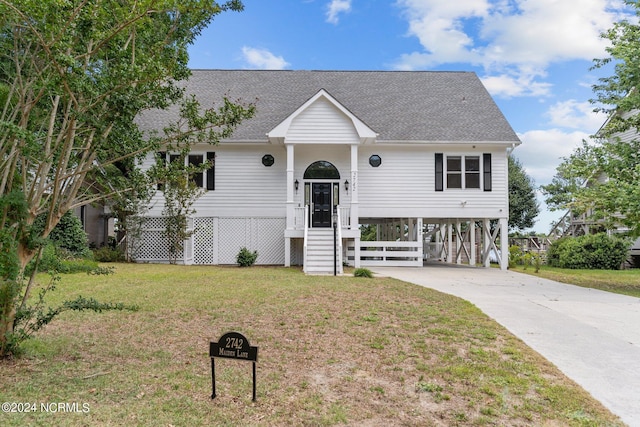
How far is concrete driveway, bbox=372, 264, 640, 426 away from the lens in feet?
13.7

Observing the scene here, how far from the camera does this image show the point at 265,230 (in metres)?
16.9

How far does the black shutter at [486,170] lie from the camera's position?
55.5ft

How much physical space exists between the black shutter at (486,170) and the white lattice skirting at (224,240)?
8078 millimetres

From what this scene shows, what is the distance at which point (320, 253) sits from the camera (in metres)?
14.1

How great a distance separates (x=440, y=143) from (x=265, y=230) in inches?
298

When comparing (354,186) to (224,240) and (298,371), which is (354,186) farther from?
(298,371)

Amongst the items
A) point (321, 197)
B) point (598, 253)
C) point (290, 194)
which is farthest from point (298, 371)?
point (598, 253)

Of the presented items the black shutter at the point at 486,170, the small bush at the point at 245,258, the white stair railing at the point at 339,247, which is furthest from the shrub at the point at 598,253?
the small bush at the point at 245,258

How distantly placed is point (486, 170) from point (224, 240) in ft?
35.1

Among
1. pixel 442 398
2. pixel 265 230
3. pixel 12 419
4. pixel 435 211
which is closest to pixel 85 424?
pixel 12 419

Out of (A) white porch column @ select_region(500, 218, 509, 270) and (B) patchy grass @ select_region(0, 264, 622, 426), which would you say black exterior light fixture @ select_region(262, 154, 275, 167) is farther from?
(B) patchy grass @ select_region(0, 264, 622, 426)

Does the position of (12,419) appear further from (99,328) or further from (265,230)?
(265,230)

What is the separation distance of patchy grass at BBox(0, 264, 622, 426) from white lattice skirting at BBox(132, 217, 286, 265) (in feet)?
30.4

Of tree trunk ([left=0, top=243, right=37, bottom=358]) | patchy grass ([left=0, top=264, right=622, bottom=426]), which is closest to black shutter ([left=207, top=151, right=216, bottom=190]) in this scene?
patchy grass ([left=0, top=264, right=622, bottom=426])
